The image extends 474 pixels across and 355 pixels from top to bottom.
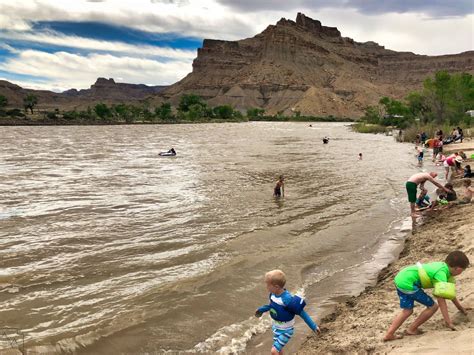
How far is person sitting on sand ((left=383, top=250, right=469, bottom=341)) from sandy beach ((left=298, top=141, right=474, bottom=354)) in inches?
5.6

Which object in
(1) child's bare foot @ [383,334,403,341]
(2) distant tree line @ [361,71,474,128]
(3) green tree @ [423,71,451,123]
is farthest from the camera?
(3) green tree @ [423,71,451,123]

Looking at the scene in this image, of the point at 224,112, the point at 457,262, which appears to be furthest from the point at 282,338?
the point at 224,112

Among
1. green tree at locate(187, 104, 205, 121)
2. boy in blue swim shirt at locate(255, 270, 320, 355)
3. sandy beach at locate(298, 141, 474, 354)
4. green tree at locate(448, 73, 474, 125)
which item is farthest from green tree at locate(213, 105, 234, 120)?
boy in blue swim shirt at locate(255, 270, 320, 355)

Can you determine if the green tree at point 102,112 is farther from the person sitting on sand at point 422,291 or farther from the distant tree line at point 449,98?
the person sitting on sand at point 422,291

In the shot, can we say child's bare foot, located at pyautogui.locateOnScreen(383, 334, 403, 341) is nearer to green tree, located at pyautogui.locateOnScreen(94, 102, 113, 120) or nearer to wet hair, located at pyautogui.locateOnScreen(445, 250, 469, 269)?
wet hair, located at pyautogui.locateOnScreen(445, 250, 469, 269)

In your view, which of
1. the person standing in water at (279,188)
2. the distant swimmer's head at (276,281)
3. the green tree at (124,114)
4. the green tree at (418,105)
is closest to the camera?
the distant swimmer's head at (276,281)

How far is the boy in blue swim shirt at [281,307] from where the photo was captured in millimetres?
4902

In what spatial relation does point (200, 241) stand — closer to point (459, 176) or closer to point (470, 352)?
point (470, 352)

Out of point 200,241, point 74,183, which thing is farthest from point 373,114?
point 200,241

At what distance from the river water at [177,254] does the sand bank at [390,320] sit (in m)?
0.56

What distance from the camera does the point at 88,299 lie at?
8.08 meters

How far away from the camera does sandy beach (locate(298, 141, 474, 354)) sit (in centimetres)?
479

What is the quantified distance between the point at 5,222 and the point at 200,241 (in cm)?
739

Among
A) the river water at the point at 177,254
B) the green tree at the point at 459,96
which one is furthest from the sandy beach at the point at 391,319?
the green tree at the point at 459,96
